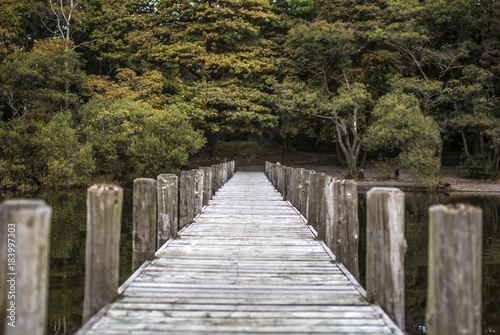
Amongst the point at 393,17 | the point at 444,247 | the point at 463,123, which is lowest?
the point at 444,247

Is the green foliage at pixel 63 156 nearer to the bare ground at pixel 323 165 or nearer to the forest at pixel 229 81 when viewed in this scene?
the forest at pixel 229 81

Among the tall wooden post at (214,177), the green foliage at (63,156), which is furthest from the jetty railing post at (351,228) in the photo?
the green foliage at (63,156)

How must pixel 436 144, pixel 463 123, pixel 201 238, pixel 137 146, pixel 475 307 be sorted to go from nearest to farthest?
pixel 475 307 < pixel 201 238 < pixel 137 146 < pixel 436 144 < pixel 463 123

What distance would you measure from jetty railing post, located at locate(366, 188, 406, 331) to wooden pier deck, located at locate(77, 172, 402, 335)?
140mm

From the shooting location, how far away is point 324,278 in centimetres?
411

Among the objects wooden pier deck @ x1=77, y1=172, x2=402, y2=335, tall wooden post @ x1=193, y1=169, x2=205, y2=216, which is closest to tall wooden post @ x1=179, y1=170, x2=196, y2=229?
tall wooden post @ x1=193, y1=169, x2=205, y2=216

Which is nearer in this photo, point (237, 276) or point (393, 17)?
point (237, 276)

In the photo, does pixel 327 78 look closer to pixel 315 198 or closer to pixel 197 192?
pixel 197 192

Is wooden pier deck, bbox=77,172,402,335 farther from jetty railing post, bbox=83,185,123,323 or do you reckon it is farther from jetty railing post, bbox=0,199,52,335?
jetty railing post, bbox=0,199,52,335

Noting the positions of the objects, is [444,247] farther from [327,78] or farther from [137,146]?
[327,78]

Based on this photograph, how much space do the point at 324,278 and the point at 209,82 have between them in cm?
2321

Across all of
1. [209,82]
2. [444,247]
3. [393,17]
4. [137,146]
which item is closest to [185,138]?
[137,146]

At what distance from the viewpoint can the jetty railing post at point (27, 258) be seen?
2010 mm

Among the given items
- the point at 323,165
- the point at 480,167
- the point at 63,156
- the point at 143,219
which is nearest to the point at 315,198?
the point at 143,219
